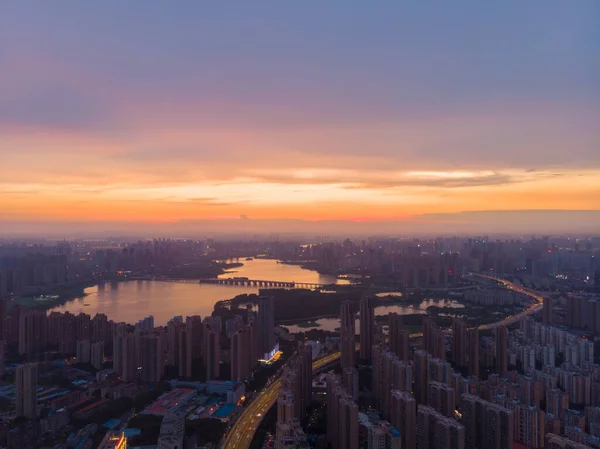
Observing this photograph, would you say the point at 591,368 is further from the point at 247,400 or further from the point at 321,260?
the point at 321,260

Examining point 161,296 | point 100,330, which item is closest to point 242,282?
point 161,296

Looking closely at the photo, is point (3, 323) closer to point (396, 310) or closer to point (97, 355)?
point (97, 355)

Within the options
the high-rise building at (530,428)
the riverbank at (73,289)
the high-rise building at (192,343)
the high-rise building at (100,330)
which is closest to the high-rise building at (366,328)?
the high-rise building at (192,343)

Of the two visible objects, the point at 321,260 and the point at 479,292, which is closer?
the point at 479,292

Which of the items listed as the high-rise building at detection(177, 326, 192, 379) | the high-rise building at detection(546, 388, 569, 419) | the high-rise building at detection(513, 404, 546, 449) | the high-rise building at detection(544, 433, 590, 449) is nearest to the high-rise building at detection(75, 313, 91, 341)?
the high-rise building at detection(177, 326, 192, 379)

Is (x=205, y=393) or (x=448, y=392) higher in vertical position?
(x=448, y=392)

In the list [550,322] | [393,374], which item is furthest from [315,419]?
[550,322]
